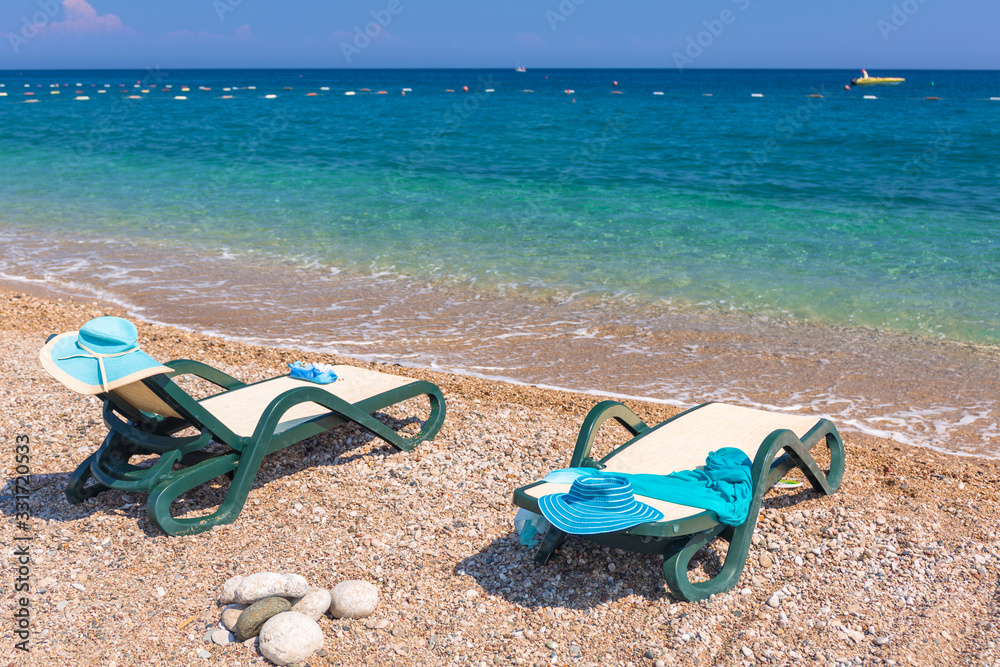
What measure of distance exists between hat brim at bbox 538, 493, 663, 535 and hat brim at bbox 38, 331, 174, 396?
6.34ft

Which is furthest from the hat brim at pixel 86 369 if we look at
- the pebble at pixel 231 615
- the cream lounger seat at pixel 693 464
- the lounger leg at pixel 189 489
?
the cream lounger seat at pixel 693 464

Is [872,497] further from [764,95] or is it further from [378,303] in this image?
[764,95]

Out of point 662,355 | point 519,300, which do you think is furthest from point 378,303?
point 662,355

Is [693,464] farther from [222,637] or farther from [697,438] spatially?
[222,637]

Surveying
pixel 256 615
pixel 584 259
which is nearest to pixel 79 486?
pixel 256 615

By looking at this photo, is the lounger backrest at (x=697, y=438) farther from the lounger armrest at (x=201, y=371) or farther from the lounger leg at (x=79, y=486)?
the lounger leg at (x=79, y=486)


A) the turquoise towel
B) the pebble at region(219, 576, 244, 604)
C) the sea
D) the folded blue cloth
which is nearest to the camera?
the pebble at region(219, 576, 244, 604)

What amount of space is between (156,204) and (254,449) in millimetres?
12980

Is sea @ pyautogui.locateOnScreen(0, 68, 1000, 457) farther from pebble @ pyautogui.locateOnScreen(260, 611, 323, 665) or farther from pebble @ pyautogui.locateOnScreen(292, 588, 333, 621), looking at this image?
pebble @ pyautogui.locateOnScreen(260, 611, 323, 665)

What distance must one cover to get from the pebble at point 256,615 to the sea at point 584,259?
12.8 feet

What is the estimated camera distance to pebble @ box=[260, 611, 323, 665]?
9.91 feet

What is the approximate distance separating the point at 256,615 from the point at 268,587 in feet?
0.40

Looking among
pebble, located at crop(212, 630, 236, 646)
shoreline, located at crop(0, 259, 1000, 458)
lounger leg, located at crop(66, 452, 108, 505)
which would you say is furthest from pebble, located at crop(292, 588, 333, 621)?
shoreline, located at crop(0, 259, 1000, 458)

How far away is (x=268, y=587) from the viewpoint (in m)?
3.25
